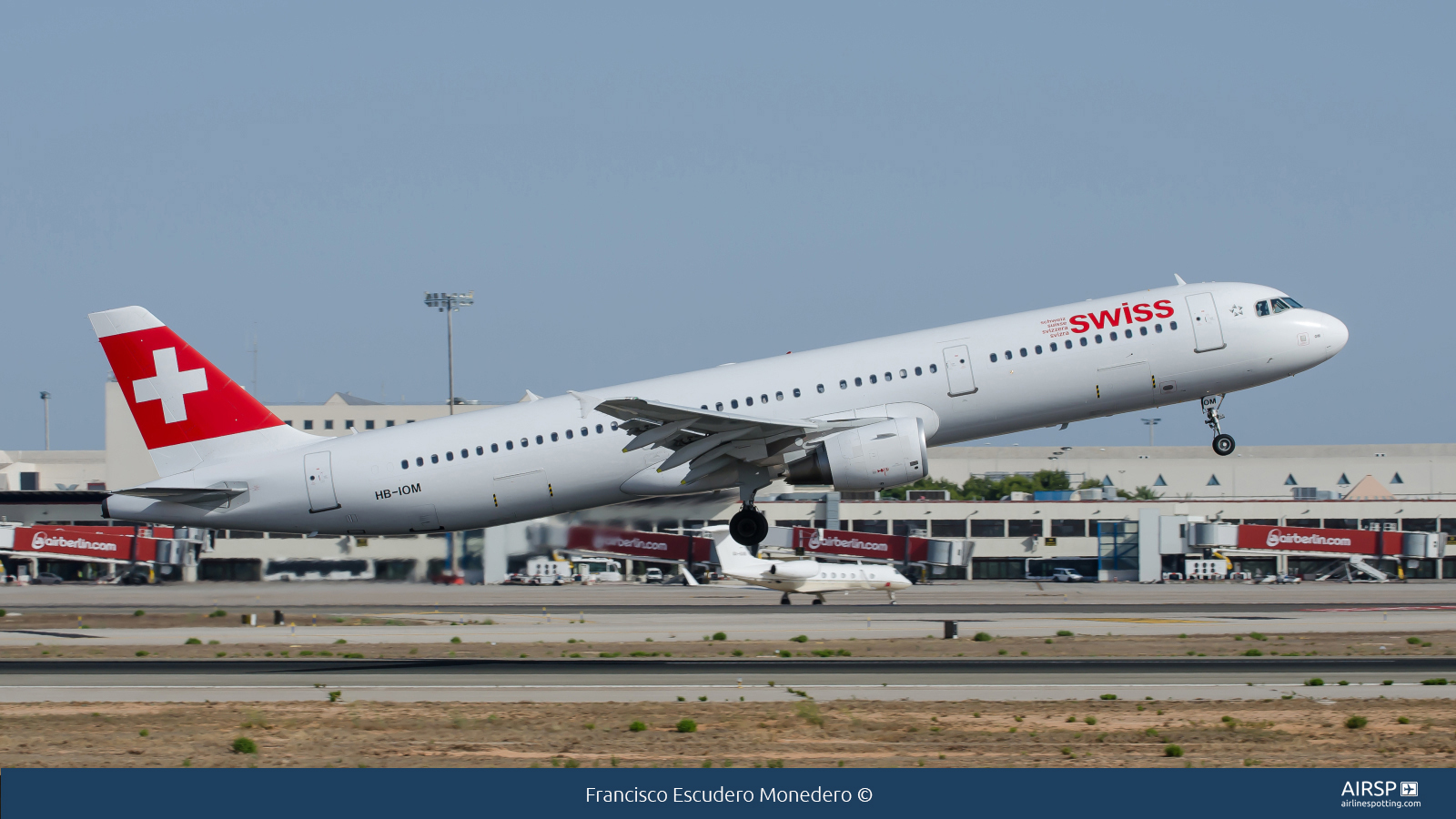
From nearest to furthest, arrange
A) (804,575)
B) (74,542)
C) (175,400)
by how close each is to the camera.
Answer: (175,400)
(804,575)
(74,542)

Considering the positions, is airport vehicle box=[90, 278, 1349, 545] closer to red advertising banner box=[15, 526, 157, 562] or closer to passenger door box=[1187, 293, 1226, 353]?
passenger door box=[1187, 293, 1226, 353]

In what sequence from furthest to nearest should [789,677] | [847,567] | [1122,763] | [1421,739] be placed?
1. [847,567]
2. [789,677]
3. [1421,739]
4. [1122,763]

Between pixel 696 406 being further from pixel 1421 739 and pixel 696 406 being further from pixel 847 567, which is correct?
pixel 847 567

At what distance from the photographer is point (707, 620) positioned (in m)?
52.6

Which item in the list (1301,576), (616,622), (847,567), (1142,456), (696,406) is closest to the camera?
(696,406)

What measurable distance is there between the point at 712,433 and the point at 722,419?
1.24m

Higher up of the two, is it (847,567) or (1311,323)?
(1311,323)

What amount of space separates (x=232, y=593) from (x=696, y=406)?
4000 centimetres

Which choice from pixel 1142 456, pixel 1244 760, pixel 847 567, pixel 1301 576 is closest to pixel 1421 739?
pixel 1244 760

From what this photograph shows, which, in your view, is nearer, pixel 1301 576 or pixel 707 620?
pixel 707 620

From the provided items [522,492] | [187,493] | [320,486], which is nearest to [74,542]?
[187,493]

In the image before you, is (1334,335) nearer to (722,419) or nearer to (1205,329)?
(1205,329)

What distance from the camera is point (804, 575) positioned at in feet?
207

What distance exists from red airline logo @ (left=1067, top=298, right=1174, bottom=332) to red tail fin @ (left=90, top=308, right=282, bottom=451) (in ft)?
73.0
